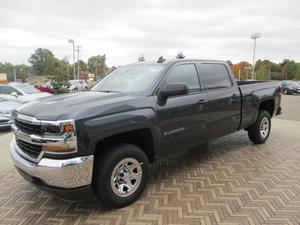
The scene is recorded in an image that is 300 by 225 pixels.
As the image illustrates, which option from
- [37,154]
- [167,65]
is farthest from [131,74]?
[37,154]

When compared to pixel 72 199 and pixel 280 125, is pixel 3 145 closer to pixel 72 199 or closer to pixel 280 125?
pixel 72 199

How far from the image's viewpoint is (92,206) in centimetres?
395

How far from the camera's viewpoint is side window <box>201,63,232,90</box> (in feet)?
17.1

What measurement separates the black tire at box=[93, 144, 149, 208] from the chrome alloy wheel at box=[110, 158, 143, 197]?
0.12ft

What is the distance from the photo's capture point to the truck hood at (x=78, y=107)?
336cm

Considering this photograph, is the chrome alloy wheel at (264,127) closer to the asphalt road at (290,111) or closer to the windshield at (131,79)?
the windshield at (131,79)

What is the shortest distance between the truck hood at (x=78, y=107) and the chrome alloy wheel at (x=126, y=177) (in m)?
0.69

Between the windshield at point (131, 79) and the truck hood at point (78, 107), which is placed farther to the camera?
the windshield at point (131, 79)

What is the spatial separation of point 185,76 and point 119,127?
171cm

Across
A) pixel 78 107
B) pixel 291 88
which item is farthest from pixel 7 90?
pixel 291 88

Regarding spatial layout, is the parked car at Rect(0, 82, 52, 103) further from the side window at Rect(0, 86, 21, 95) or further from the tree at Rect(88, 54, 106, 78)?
the tree at Rect(88, 54, 106, 78)

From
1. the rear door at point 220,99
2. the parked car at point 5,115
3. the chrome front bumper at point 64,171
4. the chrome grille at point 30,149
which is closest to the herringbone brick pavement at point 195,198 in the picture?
the chrome front bumper at point 64,171

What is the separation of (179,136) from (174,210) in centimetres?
116

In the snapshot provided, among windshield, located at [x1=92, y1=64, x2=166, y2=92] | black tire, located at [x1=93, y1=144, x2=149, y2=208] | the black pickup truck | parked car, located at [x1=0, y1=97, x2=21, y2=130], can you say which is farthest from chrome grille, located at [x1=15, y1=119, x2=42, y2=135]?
parked car, located at [x1=0, y1=97, x2=21, y2=130]
